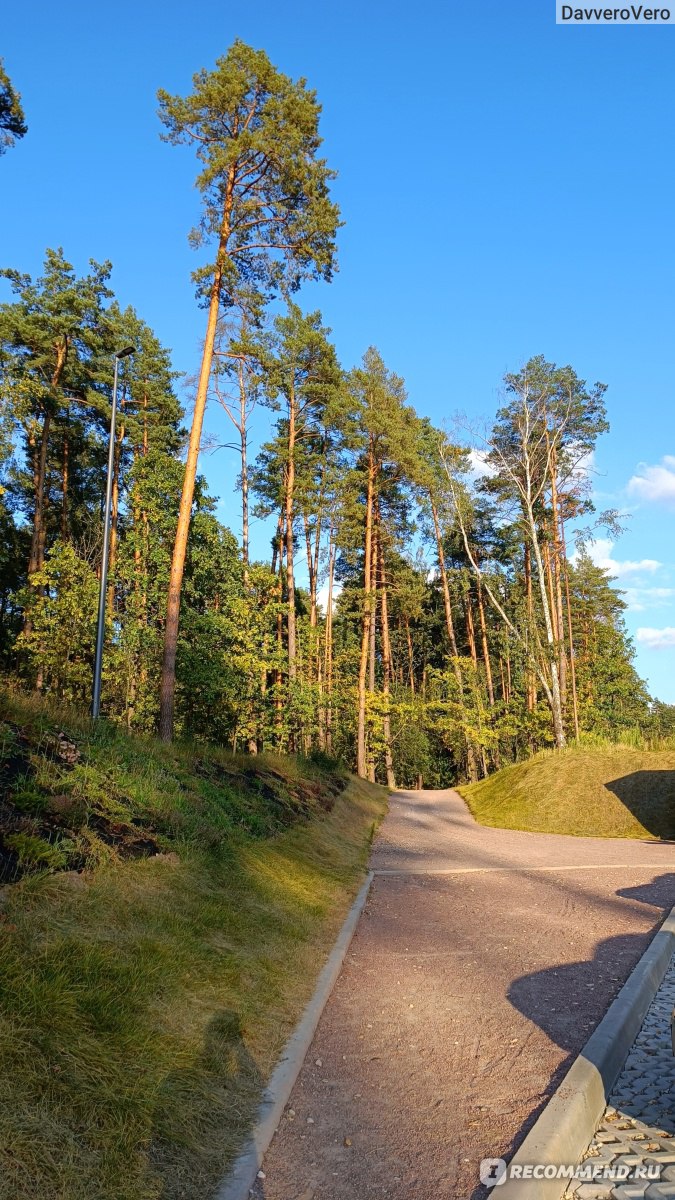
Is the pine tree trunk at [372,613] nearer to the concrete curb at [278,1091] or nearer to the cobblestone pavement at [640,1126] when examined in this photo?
the concrete curb at [278,1091]

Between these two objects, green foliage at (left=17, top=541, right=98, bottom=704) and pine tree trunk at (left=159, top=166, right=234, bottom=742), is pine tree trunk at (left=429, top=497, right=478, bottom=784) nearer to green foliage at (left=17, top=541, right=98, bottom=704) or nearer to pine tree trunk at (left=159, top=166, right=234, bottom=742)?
green foliage at (left=17, top=541, right=98, bottom=704)

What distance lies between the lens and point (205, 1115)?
134 inches

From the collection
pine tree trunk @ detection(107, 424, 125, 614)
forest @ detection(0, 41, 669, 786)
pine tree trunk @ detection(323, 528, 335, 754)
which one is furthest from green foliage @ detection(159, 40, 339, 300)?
pine tree trunk @ detection(323, 528, 335, 754)

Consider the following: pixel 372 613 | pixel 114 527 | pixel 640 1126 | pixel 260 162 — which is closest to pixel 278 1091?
pixel 640 1126

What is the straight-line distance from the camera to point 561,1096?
347 centimetres

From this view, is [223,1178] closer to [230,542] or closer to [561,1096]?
[561,1096]

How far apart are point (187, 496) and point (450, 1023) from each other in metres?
9.78

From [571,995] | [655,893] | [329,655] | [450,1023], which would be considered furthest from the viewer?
[329,655]

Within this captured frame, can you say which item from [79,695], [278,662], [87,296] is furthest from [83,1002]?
[87,296]

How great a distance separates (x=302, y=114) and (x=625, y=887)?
48.3 feet

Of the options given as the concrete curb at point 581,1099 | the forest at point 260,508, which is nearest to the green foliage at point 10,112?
the forest at point 260,508

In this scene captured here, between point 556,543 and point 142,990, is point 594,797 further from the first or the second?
point 142,990

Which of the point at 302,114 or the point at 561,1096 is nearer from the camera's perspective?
the point at 561,1096

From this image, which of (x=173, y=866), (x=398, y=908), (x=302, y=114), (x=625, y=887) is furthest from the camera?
(x=302, y=114)
